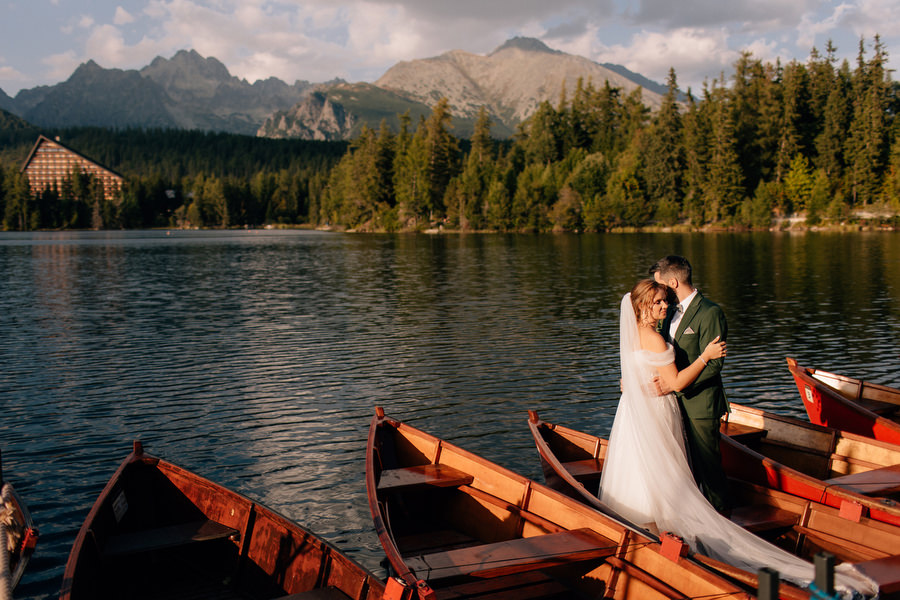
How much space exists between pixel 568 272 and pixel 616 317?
62.7 feet

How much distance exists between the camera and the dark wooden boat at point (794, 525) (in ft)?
20.8

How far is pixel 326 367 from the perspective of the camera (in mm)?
20219

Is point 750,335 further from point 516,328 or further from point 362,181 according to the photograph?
point 362,181

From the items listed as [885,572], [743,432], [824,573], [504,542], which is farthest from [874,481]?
[824,573]

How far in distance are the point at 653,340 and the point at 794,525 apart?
→ 2.85 meters

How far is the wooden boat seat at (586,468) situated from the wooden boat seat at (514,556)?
2125 millimetres

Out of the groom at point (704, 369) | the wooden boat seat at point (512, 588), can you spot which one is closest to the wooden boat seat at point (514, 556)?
the wooden boat seat at point (512, 588)

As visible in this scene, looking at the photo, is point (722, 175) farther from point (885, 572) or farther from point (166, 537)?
point (166, 537)

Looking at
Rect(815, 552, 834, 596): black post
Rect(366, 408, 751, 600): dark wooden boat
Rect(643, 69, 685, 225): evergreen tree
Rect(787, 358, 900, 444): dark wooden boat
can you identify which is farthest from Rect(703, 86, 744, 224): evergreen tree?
Rect(815, 552, 834, 596): black post

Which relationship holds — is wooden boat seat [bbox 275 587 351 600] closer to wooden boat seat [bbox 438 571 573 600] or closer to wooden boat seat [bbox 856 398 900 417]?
wooden boat seat [bbox 438 571 573 600]

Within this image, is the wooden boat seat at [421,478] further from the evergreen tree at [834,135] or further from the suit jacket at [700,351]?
the evergreen tree at [834,135]

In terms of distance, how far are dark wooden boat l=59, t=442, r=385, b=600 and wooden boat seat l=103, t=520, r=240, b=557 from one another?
1 centimetres

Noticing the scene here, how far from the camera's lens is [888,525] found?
7.20 meters

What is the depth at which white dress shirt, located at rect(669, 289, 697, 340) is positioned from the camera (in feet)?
24.8
